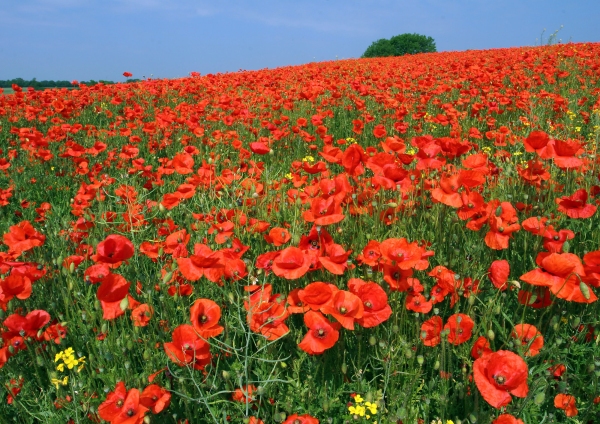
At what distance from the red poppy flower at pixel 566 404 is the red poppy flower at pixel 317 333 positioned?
0.93 m

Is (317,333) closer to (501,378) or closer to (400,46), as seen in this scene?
(501,378)

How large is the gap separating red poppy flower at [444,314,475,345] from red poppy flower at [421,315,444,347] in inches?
2.8

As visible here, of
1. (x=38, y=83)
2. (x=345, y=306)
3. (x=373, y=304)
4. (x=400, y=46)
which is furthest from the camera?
(x=400, y=46)

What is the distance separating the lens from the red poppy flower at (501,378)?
4.49 ft

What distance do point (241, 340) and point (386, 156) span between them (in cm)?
135

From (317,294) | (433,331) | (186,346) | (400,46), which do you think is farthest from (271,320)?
(400,46)

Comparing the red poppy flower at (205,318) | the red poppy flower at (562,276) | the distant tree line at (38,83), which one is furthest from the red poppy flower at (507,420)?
the distant tree line at (38,83)

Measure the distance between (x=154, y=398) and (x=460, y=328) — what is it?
130 cm

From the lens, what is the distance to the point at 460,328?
185 centimetres

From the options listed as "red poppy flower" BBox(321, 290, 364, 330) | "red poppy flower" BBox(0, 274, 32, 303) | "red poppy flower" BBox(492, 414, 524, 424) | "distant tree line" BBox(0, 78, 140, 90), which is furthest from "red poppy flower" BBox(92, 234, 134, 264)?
"distant tree line" BBox(0, 78, 140, 90)

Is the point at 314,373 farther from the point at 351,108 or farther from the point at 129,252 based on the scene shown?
the point at 351,108

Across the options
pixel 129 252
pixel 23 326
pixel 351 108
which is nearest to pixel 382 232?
pixel 129 252

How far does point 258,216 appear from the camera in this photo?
314cm

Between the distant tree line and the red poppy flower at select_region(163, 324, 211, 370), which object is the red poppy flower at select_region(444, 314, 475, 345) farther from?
the distant tree line
